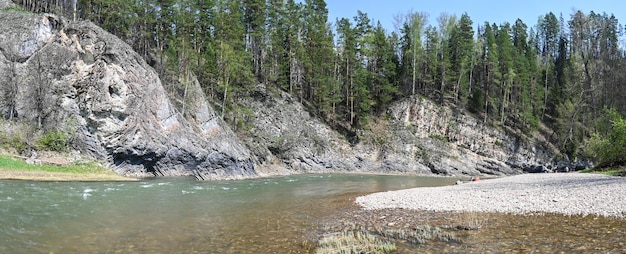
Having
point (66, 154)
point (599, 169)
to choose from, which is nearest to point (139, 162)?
point (66, 154)

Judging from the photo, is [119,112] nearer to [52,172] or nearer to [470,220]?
[52,172]

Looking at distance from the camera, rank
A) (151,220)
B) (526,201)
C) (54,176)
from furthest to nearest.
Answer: (54,176)
(526,201)
(151,220)

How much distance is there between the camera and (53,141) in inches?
1067

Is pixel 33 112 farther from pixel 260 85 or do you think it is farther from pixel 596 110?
pixel 596 110

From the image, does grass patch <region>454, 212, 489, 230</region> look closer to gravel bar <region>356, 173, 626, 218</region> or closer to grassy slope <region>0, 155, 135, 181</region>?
gravel bar <region>356, 173, 626, 218</region>

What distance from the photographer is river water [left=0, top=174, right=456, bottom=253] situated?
9.69 metres

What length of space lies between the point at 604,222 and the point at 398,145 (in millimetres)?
43900

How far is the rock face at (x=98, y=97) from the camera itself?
28.6 metres

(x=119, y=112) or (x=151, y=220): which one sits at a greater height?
(x=119, y=112)

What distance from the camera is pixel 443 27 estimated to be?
64.9 metres

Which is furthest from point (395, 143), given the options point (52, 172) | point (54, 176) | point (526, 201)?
point (54, 176)

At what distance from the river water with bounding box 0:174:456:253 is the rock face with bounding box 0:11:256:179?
854 centimetres

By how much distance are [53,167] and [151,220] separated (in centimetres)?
1752

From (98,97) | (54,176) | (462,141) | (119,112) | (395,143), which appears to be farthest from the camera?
(462,141)
